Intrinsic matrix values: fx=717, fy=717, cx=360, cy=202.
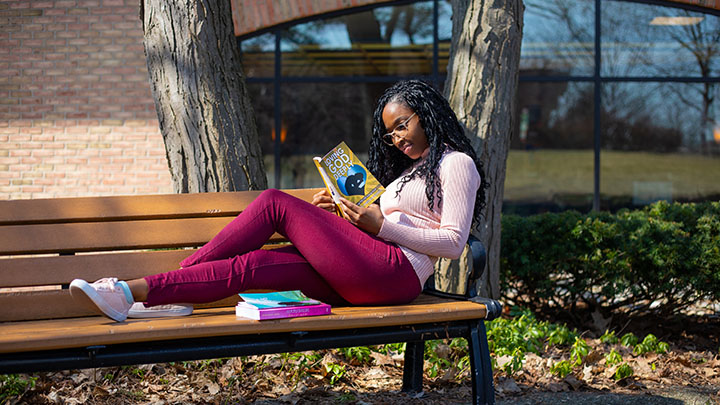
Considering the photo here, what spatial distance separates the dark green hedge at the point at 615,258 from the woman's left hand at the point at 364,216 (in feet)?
8.64

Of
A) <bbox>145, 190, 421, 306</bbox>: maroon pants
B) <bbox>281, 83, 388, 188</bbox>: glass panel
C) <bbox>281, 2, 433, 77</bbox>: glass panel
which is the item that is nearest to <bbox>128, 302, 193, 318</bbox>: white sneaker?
<bbox>145, 190, 421, 306</bbox>: maroon pants

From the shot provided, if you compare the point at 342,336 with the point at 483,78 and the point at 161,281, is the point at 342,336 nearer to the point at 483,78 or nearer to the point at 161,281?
the point at 161,281

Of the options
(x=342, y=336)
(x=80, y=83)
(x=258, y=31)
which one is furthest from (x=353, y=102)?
(x=342, y=336)

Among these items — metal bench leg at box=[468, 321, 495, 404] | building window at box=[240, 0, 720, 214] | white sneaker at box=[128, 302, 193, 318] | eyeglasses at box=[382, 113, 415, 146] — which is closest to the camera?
white sneaker at box=[128, 302, 193, 318]

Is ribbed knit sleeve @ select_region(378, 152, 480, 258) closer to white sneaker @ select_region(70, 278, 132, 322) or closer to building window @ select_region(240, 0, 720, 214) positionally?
white sneaker @ select_region(70, 278, 132, 322)

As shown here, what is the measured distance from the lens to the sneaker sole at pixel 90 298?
2646 mm

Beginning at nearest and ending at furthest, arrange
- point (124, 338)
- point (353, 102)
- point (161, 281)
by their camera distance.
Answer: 1. point (124, 338)
2. point (161, 281)
3. point (353, 102)

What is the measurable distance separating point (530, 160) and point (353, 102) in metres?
2.52

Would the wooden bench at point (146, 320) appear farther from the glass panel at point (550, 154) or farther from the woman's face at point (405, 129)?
the glass panel at point (550, 154)

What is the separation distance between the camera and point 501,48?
16.1 ft

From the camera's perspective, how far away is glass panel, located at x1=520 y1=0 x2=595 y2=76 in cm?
950

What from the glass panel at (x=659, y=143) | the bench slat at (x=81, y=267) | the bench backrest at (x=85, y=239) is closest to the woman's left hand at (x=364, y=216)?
the bench backrest at (x=85, y=239)

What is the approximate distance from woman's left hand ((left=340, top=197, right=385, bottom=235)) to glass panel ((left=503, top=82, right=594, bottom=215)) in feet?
22.0

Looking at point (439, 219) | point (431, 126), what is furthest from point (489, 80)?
point (439, 219)
